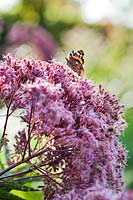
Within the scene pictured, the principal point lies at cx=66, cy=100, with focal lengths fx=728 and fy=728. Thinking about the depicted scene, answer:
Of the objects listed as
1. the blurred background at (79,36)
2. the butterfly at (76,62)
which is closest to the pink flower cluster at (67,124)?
the butterfly at (76,62)

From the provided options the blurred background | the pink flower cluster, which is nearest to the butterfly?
the pink flower cluster

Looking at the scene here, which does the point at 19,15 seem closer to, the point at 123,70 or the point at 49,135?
the point at 123,70

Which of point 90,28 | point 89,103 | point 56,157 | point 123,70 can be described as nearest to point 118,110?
point 89,103

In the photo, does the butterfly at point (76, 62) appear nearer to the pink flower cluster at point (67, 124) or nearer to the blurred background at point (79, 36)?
the pink flower cluster at point (67, 124)

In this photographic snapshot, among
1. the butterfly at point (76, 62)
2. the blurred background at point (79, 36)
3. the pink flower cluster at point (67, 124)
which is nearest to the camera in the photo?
the pink flower cluster at point (67, 124)

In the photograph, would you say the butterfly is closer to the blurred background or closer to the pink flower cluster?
the pink flower cluster
